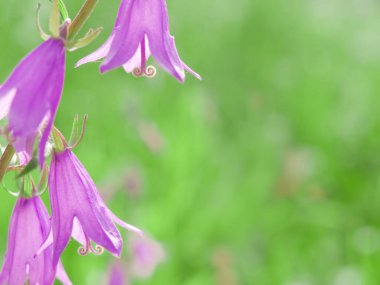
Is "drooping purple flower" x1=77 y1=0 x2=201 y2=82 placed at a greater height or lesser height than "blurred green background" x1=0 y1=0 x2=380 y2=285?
greater

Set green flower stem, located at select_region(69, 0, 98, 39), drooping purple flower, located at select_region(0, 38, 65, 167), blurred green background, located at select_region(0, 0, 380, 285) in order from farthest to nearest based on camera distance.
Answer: blurred green background, located at select_region(0, 0, 380, 285) → green flower stem, located at select_region(69, 0, 98, 39) → drooping purple flower, located at select_region(0, 38, 65, 167)

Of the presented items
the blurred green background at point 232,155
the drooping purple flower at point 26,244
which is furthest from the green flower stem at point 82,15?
the blurred green background at point 232,155

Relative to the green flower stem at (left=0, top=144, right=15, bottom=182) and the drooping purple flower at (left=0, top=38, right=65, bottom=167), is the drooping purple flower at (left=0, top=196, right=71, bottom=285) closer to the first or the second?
the green flower stem at (left=0, top=144, right=15, bottom=182)

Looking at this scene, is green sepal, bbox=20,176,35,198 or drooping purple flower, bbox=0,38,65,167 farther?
green sepal, bbox=20,176,35,198

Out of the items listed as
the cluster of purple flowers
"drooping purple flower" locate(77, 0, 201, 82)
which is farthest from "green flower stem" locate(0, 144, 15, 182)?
"drooping purple flower" locate(77, 0, 201, 82)

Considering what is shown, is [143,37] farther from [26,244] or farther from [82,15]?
[26,244]

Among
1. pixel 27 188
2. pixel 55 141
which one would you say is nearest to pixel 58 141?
pixel 55 141

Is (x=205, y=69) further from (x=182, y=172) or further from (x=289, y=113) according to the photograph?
(x=182, y=172)
